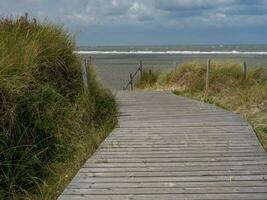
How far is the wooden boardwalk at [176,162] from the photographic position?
18.3 ft

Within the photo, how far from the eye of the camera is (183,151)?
296 inches

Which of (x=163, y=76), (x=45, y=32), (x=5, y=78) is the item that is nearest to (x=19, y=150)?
(x=5, y=78)

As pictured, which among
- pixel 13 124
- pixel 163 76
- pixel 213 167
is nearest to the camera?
pixel 213 167

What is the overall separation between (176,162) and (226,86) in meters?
9.41

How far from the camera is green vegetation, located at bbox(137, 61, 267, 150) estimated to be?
12078mm

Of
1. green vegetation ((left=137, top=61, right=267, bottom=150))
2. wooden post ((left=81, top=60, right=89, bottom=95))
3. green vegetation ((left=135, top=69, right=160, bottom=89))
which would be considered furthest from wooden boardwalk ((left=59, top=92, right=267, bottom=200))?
green vegetation ((left=135, top=69, right=160, bottom=89))

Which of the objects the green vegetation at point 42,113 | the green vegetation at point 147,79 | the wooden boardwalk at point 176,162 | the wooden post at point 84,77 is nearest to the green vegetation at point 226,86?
the green vegetation at point 147,79

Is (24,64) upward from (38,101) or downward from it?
upward

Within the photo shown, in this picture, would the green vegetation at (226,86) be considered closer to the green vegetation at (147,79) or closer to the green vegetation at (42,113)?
the green vegetation at (147,79)

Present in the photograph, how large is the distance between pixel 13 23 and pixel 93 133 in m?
3.32

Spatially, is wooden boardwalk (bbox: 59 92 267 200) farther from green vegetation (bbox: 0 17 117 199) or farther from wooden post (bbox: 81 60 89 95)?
wooden post (bbox: 81 60 89 95)

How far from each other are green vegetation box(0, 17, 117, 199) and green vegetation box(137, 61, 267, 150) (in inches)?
117

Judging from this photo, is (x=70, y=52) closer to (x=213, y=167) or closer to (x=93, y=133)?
(x=93, y=133)

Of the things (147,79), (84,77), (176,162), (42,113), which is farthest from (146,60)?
(176,162)
